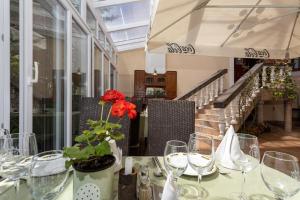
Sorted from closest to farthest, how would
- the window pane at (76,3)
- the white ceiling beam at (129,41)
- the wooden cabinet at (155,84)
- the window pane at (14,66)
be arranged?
the window pane at (14,66)
the window pane at (76,3)
the white ceiling beam at (129,41)
the wooden cabinet at (155,84)

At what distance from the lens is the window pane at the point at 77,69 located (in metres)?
2.82

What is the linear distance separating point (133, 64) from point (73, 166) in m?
8.02

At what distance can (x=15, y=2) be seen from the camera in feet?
5.02

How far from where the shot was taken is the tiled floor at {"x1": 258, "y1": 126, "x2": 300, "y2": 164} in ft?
13.1

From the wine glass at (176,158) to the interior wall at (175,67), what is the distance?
7.61 m

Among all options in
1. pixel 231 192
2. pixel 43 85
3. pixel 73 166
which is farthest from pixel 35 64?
pixel 231 192

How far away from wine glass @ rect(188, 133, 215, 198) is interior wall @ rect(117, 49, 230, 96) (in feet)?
24.7

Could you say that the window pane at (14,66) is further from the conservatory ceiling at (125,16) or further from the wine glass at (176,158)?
the conservatory ceiling at (125,16)

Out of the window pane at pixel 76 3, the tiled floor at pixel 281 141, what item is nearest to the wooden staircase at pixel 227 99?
the tiled floor at pixel 281 141

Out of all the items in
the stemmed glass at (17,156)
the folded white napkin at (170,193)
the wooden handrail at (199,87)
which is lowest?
the folded white napkin at (170,193)

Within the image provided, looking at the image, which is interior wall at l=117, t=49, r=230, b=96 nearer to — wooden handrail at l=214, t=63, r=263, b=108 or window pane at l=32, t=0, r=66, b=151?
wooden handrail at l=214, t=63, r=263, b=108

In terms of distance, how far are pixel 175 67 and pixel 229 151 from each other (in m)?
7.77

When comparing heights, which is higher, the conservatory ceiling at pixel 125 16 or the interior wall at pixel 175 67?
the conservatory ceiling at pixel 125 16

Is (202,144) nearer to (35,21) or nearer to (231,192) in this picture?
(231,192)
